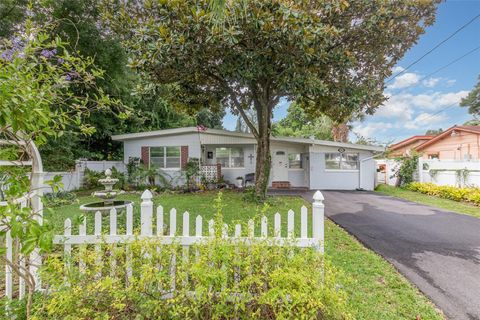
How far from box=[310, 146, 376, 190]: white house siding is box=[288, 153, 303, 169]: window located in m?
1.21

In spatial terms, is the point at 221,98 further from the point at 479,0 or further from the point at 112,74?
the point at 479,0

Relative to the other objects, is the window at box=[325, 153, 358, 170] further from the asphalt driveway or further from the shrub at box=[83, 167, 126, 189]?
the shrub at box=[83, 167, 126, 189]

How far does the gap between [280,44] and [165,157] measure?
30.6 feet

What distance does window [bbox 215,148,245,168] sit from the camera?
1410 centimetres

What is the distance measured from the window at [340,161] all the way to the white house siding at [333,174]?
0.23m

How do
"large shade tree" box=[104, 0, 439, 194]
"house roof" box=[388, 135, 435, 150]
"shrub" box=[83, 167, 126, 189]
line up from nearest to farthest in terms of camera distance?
1. "large shade tree" box=[104, 0, 439, 194]
2. "shrub" box=[83, 167, 126, 189]
3. "house roof" box=[388, 135, 435, 150]

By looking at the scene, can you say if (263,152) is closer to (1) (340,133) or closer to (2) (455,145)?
(1) (340,133)

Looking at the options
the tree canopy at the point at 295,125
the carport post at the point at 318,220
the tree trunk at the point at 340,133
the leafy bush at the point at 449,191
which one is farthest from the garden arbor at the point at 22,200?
the tree canopy at the point at 295,125

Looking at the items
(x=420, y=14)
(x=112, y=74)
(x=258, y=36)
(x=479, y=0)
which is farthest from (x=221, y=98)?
(x=479, y=0)

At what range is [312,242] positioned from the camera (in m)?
2.51

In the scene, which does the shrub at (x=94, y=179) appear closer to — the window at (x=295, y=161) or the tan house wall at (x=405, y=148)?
the window at (x=295, y=161)

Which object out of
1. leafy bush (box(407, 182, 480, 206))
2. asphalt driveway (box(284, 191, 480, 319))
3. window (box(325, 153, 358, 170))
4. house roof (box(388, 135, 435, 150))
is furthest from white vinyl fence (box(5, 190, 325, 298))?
house roof (box(388, 135, 435, 150))

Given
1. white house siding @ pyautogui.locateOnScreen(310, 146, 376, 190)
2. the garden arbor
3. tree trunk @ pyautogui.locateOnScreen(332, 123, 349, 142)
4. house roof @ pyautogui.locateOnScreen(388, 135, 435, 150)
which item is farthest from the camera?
house roof @ pyautogui.locateOnScreen(388, 135, 435, 150)

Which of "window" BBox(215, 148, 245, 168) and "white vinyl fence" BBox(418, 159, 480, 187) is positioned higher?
"window" BBox(215, 148, 245, 168)
